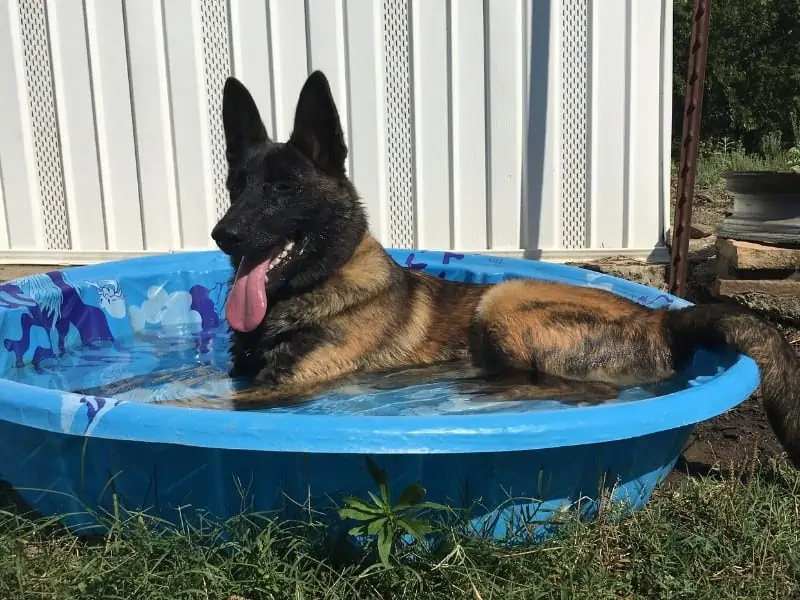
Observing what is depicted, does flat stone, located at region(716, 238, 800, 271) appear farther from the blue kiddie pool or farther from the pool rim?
the pool rim

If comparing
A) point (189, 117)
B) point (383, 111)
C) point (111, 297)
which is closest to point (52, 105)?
point (189, 117)

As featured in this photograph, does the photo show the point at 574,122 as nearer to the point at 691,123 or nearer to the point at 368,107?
the point at 691,123

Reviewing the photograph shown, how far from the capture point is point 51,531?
8.73 feet

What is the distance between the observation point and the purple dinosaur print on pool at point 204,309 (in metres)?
5.27

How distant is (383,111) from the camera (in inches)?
229

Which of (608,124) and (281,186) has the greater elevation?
(608,124)

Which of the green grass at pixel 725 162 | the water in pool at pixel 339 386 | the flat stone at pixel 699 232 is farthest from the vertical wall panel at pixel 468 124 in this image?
the green grass at pixel 725 162

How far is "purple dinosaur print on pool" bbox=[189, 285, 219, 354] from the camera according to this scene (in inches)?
207

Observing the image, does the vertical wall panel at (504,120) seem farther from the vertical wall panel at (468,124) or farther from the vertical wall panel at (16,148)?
the vertical wall panel at (16,148)

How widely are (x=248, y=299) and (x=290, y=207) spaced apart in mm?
489

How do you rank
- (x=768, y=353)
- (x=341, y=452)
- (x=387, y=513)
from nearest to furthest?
(x=341, y=452), (x=387, y=513), (x=768, y=353)

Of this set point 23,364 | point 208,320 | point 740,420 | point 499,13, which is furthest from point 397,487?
point 499,13

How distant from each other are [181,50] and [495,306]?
364 centimetres

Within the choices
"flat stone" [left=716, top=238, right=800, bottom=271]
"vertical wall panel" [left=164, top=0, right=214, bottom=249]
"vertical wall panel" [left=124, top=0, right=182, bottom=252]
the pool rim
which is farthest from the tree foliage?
the pool rim
